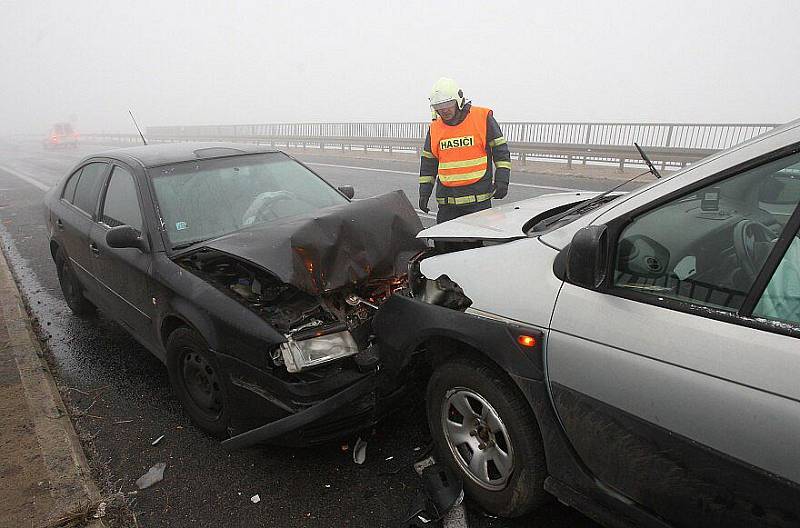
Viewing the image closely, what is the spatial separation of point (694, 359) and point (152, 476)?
8.62 ft

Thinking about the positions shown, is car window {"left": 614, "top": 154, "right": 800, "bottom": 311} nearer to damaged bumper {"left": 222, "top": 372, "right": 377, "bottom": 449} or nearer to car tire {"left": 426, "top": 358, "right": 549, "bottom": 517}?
car tire {"left": 426, "top": 358, "right": 549, "bottom": 517}

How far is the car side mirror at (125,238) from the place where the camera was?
309 cm

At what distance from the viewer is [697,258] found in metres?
1.66

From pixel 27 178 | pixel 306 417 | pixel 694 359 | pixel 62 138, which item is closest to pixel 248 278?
pixel 306 417

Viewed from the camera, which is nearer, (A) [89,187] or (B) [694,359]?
(B) [694,359]

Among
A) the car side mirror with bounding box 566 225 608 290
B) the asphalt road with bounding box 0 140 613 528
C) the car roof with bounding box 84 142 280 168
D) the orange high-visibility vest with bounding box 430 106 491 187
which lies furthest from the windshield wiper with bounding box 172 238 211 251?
the car side mirror with bounding box 566 225 608 290

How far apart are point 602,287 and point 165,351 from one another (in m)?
2.66

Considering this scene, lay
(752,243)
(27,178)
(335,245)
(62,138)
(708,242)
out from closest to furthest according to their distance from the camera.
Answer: (752,243) → (708,242) → (335,245) → (27,178) → (62,138)

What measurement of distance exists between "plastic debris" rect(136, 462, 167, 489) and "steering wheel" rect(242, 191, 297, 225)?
1574 millimetres

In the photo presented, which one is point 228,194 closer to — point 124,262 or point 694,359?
point 124,262

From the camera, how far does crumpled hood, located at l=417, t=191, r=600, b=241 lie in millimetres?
2461

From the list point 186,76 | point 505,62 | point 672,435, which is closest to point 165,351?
point 672,435

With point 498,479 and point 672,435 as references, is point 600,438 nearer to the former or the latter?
point 672,435

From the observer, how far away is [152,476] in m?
2.68
